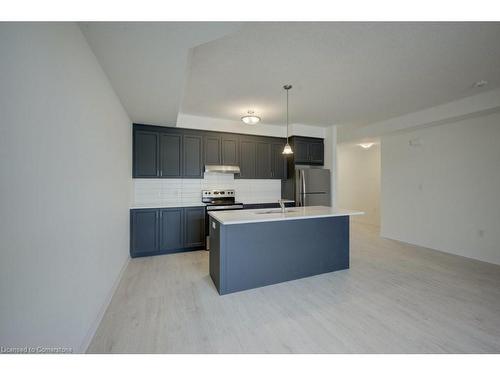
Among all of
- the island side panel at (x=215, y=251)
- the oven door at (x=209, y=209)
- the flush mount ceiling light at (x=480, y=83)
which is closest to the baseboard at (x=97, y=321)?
the island side panel at (x=215, y=251)

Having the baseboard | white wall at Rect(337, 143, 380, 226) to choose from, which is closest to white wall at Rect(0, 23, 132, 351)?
the baseboard

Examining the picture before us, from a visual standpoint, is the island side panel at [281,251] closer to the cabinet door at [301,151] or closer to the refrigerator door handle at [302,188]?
the refrigerator door handle at [302,188]

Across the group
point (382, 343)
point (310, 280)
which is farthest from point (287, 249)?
point (382, 343)

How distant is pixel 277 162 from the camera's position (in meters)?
4.90

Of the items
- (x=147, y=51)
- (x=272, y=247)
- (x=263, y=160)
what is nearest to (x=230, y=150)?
(x=263, y=160)

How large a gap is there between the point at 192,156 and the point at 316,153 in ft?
9.43

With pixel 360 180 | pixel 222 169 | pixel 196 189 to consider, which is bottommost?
pixel 196 189

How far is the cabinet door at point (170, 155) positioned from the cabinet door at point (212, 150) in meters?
0.52

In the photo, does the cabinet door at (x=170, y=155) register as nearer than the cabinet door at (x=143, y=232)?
No

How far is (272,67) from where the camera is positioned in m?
2.45

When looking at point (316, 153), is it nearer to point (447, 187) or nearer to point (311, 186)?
point (311, 186)

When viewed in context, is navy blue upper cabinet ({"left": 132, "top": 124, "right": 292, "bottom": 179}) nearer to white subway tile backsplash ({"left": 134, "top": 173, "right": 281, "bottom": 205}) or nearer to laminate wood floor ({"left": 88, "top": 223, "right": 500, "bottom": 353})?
white subway tile backsplash ({"left": 134, "top": 173, "right": 281, "bottom": 205})

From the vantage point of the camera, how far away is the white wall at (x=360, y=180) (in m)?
6.60

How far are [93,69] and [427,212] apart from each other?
5660mm
